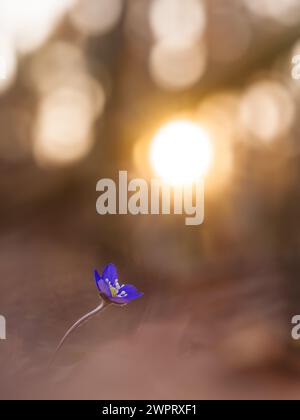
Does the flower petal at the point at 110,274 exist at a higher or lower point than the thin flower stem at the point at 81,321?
higher

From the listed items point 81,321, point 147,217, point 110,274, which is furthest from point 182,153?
point 81,321

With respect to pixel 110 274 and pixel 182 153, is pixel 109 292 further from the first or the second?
pixel 182 153

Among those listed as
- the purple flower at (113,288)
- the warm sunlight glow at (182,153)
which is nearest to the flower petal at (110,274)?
the purple flower at (113,288)

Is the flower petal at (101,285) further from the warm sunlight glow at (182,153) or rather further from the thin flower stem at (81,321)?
the warm sunlight glow at (182,153)

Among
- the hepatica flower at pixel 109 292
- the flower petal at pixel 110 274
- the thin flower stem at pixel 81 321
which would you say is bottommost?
the thin flower stem at pixel 81 321

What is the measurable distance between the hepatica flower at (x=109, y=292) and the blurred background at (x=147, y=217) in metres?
0.01

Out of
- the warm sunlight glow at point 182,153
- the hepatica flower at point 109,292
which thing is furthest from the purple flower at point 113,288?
the warm sunlight glow at point 182,153

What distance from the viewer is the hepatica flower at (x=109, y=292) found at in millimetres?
962

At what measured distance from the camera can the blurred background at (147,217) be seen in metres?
0.97

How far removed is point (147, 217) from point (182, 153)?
0.17 m

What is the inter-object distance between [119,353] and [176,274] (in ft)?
0.73

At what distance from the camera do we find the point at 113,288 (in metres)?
0.97

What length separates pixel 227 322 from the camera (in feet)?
3.25
